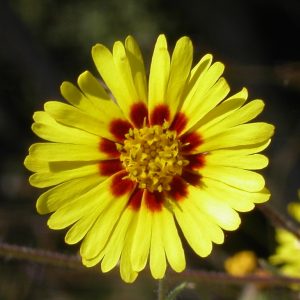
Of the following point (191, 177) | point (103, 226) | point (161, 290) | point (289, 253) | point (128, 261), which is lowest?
point (161, 290)

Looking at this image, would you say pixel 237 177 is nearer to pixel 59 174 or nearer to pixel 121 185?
pixel 121 185

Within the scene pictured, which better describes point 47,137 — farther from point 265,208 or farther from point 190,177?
point 265,208

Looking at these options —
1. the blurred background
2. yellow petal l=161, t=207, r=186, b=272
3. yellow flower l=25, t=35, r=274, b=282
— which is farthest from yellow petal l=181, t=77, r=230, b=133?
the blurred background

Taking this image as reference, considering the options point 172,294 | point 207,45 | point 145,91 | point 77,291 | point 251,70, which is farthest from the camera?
point 207,45

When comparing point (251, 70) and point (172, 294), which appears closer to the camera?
point (172, 294)

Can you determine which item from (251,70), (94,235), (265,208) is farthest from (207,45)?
(94,235)

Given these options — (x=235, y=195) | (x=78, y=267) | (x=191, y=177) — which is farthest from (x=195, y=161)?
(x=78, y=267)

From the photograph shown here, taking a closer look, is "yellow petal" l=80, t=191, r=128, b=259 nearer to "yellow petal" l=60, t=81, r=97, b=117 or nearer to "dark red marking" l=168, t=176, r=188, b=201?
"dark red marking" l=168, t=176, r=188, b=201
